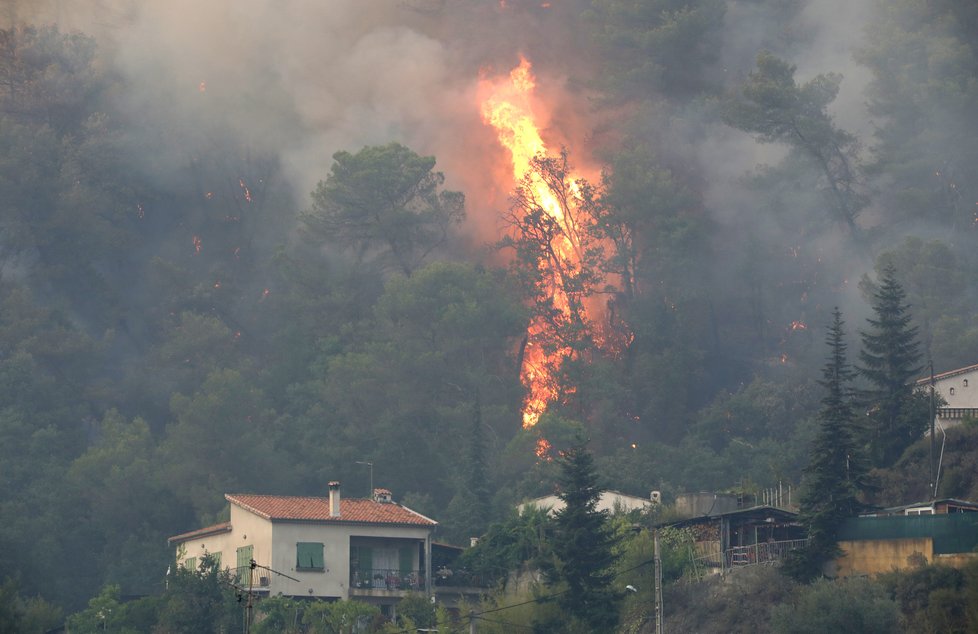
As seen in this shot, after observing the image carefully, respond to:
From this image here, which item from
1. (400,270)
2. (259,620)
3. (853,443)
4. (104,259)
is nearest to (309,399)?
(400,270)

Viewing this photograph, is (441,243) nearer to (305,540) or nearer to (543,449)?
(543,449)

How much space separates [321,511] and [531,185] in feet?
152

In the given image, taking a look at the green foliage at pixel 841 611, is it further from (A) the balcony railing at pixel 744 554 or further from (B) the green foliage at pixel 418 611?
(B) the green foliage at pixel 418 611

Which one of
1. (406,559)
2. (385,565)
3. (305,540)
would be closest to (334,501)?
(305,540)

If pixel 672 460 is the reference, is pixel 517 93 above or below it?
above

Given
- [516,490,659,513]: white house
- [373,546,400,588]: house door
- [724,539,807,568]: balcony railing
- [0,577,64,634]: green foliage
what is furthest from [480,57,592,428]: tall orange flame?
[724,539,807,568]: balcony railing

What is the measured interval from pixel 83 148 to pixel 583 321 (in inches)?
1445

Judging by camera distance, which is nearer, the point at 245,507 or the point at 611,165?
the point at 245,507

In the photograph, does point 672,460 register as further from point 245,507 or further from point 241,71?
point 241,71

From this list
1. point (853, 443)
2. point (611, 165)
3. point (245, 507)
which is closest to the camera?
point (853, 443)

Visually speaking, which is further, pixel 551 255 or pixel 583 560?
pixel 551 255

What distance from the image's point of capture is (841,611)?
64.0 m

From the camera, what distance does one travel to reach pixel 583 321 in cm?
12131

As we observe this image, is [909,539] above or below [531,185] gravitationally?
below
